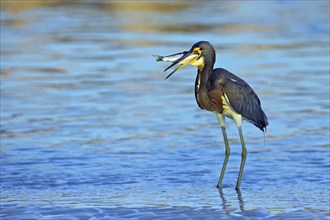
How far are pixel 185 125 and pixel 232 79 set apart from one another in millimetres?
2762

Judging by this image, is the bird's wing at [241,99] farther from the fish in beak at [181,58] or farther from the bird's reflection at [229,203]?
the bird's reflection at [229,203]

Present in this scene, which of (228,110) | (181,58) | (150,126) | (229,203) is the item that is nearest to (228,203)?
(229,203)

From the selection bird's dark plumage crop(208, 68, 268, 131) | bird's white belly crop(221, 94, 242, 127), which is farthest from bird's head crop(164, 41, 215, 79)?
bird's white belly crop(221, 94, 242, 127)

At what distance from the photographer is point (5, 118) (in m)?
12.2

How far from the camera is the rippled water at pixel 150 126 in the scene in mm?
8500

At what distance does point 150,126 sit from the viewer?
11703 millimetres

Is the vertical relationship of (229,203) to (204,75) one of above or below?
below

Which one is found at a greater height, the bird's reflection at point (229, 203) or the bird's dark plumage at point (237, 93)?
the bird's dark plumage at point (237, 93)

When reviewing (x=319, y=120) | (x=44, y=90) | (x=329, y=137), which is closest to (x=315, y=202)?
(x=329, y=137)

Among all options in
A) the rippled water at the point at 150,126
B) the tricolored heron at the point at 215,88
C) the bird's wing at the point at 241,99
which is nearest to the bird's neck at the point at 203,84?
the tricolored heron at the point at 215,88

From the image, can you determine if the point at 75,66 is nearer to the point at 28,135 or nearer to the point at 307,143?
the point at 28,135

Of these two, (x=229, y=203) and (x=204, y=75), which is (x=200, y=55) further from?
(x=229, y=203)

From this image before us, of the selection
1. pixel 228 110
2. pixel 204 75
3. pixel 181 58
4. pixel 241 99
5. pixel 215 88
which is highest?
pixel 181 58

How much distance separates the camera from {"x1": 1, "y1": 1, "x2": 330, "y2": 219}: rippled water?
335 inches
